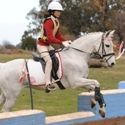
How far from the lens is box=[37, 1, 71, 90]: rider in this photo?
9.12m

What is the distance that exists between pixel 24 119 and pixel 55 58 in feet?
8.87

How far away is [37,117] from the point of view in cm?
711

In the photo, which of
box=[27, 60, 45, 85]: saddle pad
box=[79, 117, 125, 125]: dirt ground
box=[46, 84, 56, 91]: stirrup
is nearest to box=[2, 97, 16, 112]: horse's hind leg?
box=[27, 60, 45, 85]: saddle pad

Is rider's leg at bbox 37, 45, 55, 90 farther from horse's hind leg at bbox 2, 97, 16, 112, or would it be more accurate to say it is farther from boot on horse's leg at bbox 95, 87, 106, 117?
boot on horse's leg at bbox 95, 87, 106, 117

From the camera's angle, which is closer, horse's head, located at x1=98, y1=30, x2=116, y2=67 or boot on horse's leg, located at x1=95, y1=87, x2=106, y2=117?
boot on horse's leg, located at x1=95, y1=87, x2=106, y2=117

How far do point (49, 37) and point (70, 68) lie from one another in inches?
30.0

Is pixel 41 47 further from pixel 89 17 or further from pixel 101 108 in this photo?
pixel 89 17

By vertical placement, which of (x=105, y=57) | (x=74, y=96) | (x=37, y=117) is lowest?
(x=74, y=96)

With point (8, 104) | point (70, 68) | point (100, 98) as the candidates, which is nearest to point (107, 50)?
point (70, 68)

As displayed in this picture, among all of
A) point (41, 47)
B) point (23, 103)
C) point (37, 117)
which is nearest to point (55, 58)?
point (41, 47)

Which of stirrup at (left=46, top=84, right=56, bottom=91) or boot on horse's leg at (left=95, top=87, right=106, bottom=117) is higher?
stirrup at (left=46, top=84, right=56, bottom=91)

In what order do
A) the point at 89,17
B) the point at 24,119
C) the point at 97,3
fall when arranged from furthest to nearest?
the point at 89,17, the point at 97,3, the point at 24,119

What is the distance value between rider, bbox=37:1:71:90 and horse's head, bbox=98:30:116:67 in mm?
649

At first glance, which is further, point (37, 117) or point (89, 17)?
point (89, 17)
